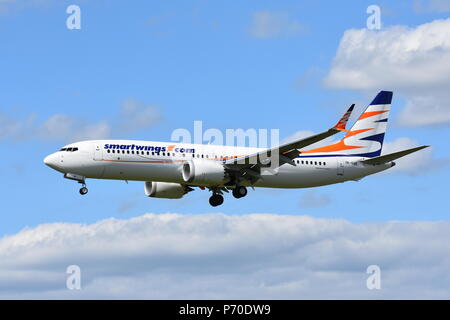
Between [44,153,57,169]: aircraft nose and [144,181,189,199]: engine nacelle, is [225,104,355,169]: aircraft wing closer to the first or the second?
[144,181,189,199]: engine nacelle

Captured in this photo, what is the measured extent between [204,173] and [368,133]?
17317 millimetres

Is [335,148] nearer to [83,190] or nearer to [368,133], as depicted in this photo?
[368,133]

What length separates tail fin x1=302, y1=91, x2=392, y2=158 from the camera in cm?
7169

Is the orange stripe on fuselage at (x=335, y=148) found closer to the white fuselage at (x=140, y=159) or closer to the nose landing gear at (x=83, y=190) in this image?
the white fuselage at (x=140, y=159)

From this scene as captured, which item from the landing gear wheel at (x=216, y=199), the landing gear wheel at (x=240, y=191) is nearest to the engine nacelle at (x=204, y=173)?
the landing gear wheel at (x=240, y=191)

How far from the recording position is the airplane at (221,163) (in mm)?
62938

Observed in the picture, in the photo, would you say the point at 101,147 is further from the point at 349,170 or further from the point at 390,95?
the point at 390,95

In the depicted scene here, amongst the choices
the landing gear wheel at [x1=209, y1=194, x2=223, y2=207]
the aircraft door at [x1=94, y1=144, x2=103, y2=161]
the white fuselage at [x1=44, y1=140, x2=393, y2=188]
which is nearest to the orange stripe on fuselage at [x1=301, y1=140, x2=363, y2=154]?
the white fuselage at [x1=44, y1=140, x2=393, y2=188]

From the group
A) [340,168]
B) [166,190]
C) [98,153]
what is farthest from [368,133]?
[98,153]
